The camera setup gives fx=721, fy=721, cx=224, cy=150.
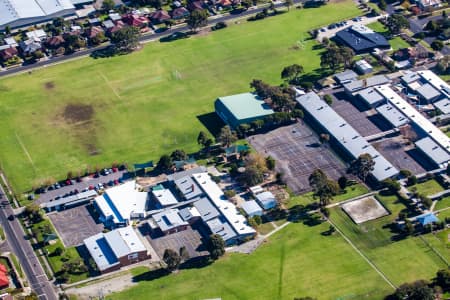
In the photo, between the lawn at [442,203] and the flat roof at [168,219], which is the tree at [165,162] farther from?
the lawn at [442,203]

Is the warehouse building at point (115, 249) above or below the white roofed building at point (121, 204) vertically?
below

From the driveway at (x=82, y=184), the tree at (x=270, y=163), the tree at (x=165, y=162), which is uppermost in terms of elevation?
the driveway at (x=82, y=184)

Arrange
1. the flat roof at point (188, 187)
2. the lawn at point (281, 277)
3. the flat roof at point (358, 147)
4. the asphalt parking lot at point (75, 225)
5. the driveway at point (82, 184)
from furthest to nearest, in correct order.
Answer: the flat roof at point (358, 147), the driveway at point (82, 184), the flat roof at point (188, 187), the asphalt parking lot at point (75, 225), the lawn at point (281, 277)

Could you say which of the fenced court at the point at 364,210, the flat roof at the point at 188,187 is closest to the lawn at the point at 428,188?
the fenced court at the point at 364,210

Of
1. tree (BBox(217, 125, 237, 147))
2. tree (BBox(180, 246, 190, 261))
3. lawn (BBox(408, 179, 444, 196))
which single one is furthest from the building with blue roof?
tree (BBox(180, 246, 190, 261))

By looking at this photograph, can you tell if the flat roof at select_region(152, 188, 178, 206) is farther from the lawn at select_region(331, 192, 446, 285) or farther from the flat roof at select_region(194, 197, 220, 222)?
the lawn at select_region(331, 192, 446, 285)

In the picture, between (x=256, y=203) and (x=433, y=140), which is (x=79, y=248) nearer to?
(x=256, y=203)

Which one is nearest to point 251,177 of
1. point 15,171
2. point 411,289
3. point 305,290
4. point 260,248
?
point 260,248

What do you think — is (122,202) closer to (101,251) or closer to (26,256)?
(101,251)
